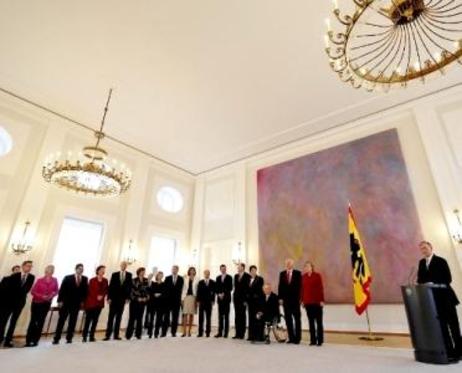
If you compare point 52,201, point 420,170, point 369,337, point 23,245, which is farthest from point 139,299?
point 420,170

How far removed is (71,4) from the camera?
4.95 m

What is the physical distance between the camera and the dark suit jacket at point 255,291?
5.57m

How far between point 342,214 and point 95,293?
18.4 ft

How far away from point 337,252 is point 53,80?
7441mm

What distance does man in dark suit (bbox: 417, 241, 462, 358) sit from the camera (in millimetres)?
3398

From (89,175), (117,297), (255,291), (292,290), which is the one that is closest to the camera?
(89,175)

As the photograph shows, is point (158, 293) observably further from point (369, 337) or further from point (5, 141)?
point (5, 141)

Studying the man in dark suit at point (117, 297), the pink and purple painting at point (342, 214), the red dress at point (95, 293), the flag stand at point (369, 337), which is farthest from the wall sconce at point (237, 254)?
the red dress at point (95, 293)

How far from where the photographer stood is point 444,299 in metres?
3.54

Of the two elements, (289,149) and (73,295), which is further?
(289,149)

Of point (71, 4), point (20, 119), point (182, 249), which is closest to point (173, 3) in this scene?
point (71, 4)

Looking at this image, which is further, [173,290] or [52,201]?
[52,201]

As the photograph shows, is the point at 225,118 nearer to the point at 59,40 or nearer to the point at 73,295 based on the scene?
the point at 59,40

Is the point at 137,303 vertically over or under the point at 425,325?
over
